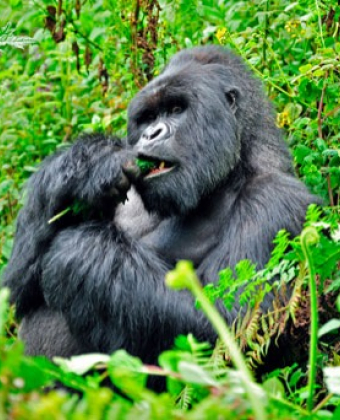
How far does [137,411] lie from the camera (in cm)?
112

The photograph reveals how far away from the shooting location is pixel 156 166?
3438 millimetres

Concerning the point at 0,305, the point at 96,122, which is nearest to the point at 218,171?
the point at 96,122

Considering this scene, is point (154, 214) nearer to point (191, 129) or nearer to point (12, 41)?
point (191, 129)

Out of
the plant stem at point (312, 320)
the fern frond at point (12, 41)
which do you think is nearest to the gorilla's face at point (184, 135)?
the fern frond at point (12, 41)

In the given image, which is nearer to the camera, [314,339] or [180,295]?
[314,339]

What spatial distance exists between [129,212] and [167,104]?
0.52 meters

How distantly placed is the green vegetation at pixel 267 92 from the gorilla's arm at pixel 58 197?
42 centimetres

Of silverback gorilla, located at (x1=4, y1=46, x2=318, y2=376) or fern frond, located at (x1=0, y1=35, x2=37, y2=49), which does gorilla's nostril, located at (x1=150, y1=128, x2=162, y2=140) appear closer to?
silverback gorilla, located at (x1=4, y1=46, x2=318, y2=376)

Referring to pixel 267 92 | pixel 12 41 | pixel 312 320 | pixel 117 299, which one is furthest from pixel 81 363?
pixel 267 92

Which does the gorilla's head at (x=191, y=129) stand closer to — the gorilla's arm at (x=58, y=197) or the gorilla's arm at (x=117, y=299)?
the gorilla's arm at (x=58, y=197)

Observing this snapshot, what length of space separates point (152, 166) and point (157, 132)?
136 millimetres

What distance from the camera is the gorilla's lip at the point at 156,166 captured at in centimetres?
340

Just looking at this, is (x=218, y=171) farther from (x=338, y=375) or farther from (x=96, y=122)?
(x=338, y=375)

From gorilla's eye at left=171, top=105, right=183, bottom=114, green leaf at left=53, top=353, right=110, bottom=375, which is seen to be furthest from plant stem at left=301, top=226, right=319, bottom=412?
gorilla's eye at left=171, top=105, right=183, bottom=114
